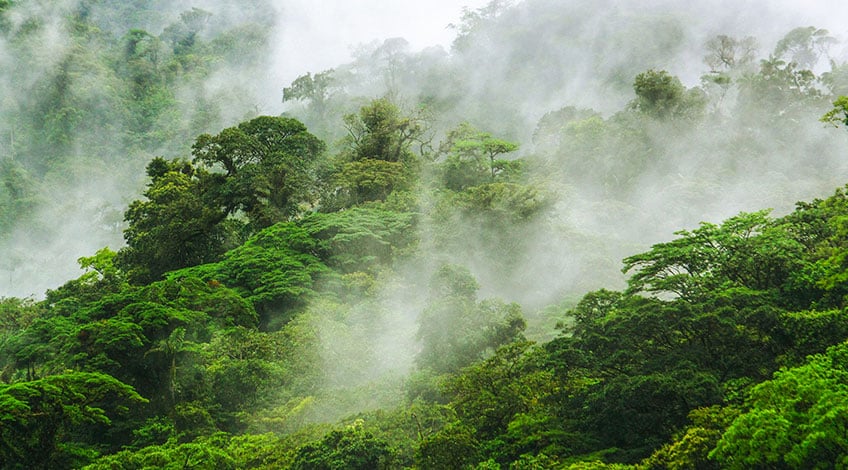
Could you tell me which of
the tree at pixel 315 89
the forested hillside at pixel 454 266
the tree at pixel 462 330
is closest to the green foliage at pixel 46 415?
the forested hillside at pixel 454 266

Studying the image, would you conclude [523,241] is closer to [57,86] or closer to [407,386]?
[407,386]

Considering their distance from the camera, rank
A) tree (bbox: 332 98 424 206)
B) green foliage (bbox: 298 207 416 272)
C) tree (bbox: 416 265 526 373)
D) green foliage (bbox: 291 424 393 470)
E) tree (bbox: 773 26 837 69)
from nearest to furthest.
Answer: green foliage (bbox: 291 424 393 470), tree (bbox: 416 265 526 373), green foliage (bbox: 298 207 416 272), tree (bbox: 332 98 424 206), tree (bbox: 773 26 837 69)

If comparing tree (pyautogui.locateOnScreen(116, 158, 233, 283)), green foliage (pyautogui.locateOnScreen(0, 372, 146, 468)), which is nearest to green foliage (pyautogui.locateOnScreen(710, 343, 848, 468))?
green foliage (pyautogui.locateOnScreen(0, 372, 146, 468))

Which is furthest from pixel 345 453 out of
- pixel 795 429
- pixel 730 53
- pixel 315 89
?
pixel 315 89

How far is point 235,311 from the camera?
16734 mm

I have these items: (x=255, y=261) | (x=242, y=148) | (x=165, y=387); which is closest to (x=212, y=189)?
(x=242, y=148)

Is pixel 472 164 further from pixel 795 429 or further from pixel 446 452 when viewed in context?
pixel 795 429

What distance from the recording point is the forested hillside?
8953mm

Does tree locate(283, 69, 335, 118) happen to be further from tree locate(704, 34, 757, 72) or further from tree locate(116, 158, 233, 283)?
tree locate(704, 34, 757, 72)

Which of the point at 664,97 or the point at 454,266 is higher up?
the point at 664,97

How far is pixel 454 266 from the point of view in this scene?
1923cm

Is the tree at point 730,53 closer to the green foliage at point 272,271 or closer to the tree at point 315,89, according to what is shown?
the green foliage at point 272,271

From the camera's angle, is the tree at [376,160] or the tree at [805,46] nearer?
the tree at [376,160]

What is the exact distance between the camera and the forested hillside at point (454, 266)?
895 cm
